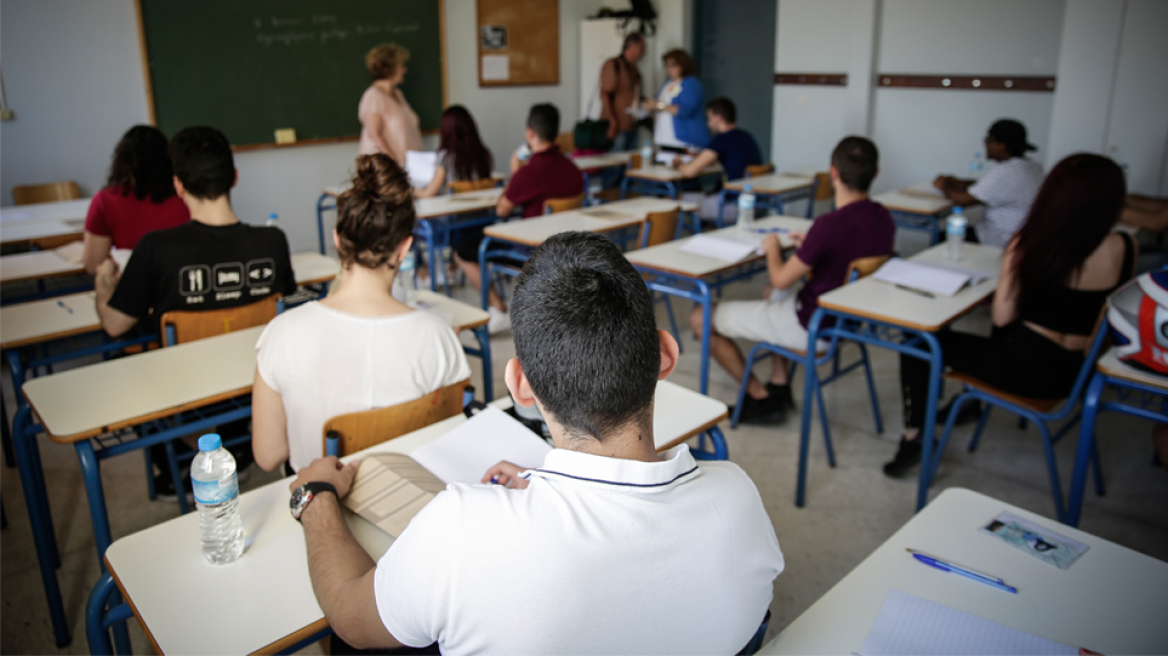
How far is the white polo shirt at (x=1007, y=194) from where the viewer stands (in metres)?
4.13

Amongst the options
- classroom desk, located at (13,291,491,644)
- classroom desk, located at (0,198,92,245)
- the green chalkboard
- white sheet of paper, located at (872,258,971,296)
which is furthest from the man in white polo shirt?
the green chalkboard

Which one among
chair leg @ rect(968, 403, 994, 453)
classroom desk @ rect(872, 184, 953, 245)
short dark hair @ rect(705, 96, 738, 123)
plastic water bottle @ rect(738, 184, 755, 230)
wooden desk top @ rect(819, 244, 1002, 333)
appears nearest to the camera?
wooden desk top @ rect(819, 244, 1002, 333)

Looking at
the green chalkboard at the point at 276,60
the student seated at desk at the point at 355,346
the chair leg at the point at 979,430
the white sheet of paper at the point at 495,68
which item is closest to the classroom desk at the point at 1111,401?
the chair leg at the point at 979,430

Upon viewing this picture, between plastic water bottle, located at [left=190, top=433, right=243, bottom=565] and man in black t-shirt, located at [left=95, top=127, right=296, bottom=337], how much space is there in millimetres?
1295

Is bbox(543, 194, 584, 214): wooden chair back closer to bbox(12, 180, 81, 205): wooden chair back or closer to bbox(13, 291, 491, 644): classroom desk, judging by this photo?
bbox(13, 291, 491, 644): classroom desk

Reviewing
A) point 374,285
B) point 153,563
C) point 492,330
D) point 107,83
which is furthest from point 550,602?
point 107,83

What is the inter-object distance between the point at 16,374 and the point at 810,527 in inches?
101

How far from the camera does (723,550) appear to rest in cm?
92

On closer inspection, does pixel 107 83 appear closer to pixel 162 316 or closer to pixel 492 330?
pixel 492 330

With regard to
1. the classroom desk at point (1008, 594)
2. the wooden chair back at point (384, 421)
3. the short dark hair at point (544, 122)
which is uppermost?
the short dark hair at point (544, 122)

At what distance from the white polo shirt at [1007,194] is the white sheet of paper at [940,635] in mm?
3494

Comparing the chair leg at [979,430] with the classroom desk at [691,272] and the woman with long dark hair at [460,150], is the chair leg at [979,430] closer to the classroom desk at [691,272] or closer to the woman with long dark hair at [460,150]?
the classroom desk at [691,272]

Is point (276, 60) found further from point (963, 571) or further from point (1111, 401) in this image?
point (963, 571)

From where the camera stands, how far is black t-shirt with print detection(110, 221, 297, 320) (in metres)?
2.36
